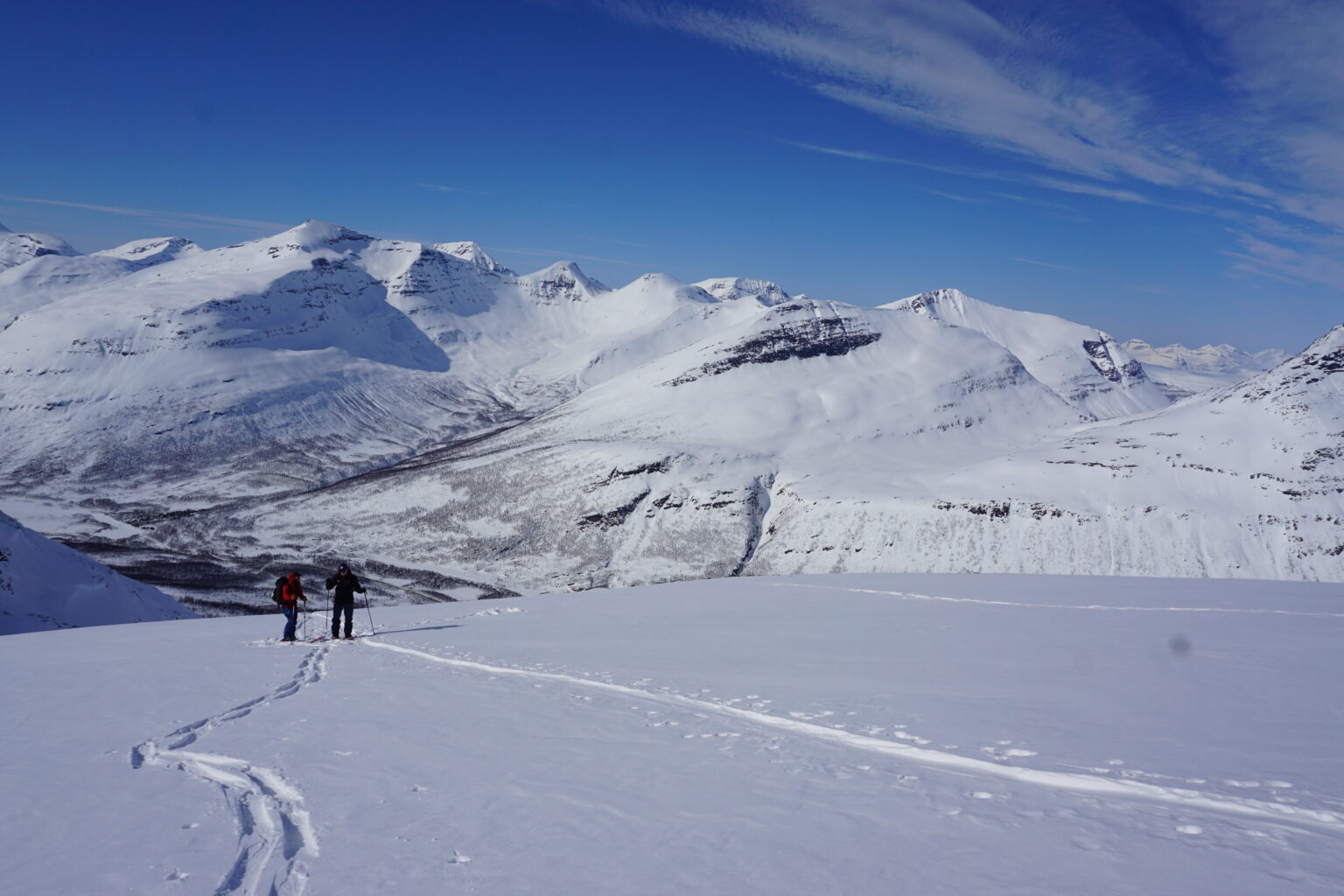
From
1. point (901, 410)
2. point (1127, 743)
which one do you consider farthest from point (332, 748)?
point (901, 410)

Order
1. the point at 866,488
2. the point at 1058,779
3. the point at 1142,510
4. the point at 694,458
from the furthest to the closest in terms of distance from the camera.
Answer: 1. the point at 694,458
2. the point at 866,488
3. the point at 1142,510
4. the point at 1058,779

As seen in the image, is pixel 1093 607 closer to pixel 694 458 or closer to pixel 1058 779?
pixel 1058 779

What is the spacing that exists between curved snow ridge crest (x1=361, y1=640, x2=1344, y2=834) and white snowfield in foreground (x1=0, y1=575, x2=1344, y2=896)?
4cm

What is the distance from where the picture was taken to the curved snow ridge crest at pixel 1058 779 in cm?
669

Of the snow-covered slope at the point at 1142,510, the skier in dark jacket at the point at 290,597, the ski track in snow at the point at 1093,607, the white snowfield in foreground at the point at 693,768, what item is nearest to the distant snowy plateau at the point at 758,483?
the snow-covered slope at the point at 1142,510

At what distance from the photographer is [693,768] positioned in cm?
827

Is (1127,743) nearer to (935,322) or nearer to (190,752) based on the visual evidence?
(190,752)

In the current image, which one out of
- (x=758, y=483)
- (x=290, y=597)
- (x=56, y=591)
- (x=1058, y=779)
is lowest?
(x=56, y=591)

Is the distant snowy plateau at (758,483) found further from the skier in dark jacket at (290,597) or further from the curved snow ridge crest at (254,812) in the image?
the curved snow ridge crest at (254,812)

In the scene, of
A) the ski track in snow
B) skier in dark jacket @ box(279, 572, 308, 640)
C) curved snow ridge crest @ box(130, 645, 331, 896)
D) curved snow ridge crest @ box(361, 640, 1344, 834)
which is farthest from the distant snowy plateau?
curved snow ridge crest @ box(361, 640, 1344, 834)

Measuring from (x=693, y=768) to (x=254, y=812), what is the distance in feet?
14.5

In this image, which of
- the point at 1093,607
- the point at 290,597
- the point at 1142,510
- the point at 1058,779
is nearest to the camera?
the point at 1058,779

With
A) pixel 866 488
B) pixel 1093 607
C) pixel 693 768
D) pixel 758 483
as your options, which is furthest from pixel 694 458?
pixel 693 768

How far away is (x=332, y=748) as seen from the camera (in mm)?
8969
